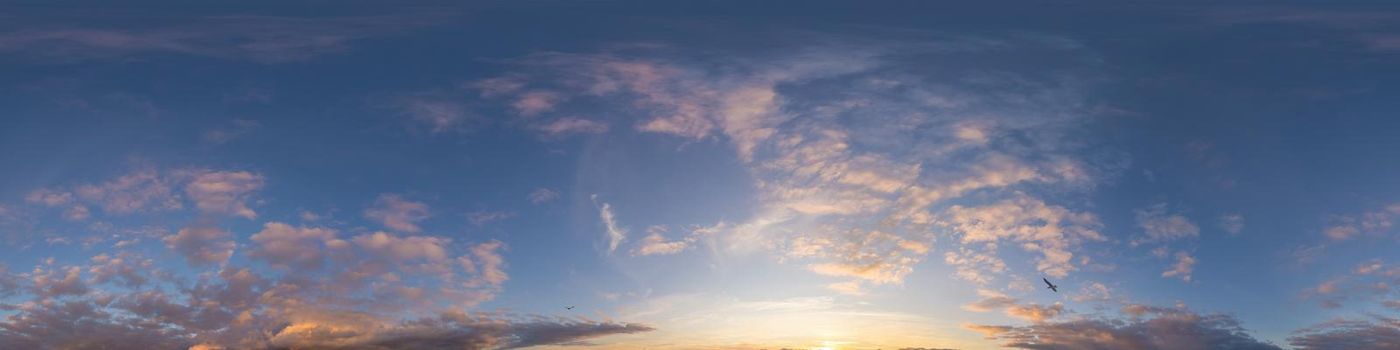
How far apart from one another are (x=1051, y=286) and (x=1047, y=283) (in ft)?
2.99

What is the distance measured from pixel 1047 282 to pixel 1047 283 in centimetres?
24

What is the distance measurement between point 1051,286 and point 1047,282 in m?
1.09

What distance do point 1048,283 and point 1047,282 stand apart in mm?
339

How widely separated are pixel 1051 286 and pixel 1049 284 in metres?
0.59

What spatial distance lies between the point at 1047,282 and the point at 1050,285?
77 cm

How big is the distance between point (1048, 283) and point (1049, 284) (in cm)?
24

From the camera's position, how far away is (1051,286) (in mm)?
131375

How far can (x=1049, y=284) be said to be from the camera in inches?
5167

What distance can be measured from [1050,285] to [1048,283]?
48 centimetres

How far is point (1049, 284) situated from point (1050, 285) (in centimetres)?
26

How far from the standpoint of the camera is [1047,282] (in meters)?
131

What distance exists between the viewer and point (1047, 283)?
131375mm

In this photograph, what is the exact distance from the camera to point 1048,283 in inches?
5172
